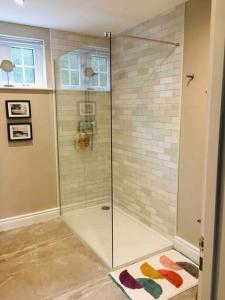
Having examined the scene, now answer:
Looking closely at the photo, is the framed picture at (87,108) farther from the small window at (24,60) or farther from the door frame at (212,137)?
the door frame at (212,137)

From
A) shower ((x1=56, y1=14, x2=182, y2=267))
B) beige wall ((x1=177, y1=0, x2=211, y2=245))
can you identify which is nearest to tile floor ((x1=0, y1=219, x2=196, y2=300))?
shower ((x1=56, y1=14, x2=182, y2=267))

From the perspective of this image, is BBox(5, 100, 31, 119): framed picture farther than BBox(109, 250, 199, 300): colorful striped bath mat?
Yes

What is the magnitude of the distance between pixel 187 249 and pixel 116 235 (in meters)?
0.77

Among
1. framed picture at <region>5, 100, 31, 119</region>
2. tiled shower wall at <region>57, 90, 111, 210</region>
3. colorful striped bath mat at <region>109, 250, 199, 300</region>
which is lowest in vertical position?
colorful striped bath mat at <region>109, 250, 199, 300</region>

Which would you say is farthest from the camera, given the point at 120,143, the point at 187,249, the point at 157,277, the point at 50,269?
the point at 120,143

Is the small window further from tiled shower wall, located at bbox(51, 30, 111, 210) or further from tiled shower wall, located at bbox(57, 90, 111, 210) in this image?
tiled shower wall, located at bbox(57, 90, 111, 210)

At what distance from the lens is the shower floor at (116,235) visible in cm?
238

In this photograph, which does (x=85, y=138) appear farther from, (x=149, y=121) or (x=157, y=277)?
(x=157, y=277)

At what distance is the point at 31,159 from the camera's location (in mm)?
2955

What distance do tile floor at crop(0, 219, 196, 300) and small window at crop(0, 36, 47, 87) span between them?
1.75 m

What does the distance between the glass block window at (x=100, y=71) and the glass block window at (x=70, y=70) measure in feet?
0.67

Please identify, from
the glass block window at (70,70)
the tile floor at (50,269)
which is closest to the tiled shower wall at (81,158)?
the glass block window at (70,70)

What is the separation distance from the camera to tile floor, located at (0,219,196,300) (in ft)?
6.22

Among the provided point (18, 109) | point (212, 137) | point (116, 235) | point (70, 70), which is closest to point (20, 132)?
point (18, 109)
